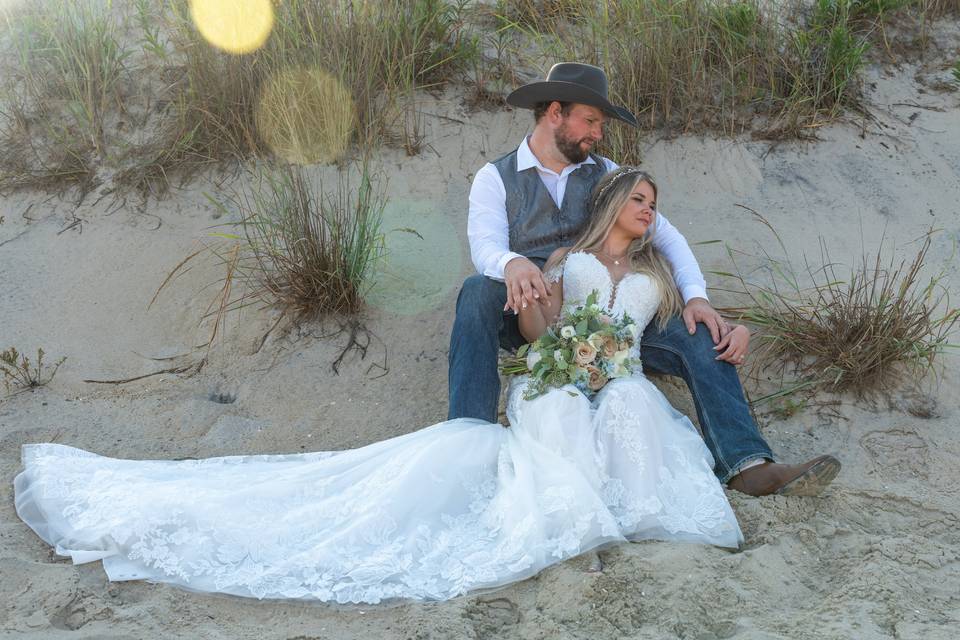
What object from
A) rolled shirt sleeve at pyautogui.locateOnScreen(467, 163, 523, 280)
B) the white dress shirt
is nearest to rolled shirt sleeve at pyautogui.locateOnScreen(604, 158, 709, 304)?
the white dress shirt

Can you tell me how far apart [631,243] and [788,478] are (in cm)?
134

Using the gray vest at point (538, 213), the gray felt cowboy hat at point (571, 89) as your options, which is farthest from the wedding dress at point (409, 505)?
the gray felt cowboy hat at point (571, 89)

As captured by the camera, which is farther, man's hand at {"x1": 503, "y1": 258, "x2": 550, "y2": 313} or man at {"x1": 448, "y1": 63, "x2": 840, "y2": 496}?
man's hand at {"x1": 503, "y1": 258, "x2": 550, "y2": 313}

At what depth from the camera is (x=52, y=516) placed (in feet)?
11.7

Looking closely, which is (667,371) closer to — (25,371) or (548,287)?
(548,287)

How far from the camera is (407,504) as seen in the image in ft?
11.4

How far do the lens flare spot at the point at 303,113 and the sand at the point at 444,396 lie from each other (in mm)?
415

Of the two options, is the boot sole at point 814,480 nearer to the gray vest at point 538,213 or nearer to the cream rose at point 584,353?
the cream rose at point 584,353

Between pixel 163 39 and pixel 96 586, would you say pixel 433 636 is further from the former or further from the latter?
pixel 163 39

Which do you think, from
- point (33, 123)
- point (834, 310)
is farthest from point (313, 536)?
point (33, 123)

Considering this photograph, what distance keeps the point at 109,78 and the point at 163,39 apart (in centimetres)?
60

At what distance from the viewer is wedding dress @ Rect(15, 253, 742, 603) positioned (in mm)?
3229

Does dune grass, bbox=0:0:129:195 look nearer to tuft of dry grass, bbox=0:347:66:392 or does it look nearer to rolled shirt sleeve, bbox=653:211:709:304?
tuft of dry grass, bbox=0:347:66:392

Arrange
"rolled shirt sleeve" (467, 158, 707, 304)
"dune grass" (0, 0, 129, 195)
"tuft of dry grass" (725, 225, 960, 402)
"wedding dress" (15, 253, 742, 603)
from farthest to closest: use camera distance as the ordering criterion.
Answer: "dune grass" (0, 0, 129, 195) < "tuft of dry grass" (725, 225, 960, 402) < "rolled shirt sleeve" (467, 158, 707, 304) < "wedding dress" (15, 253, 742, 603)
